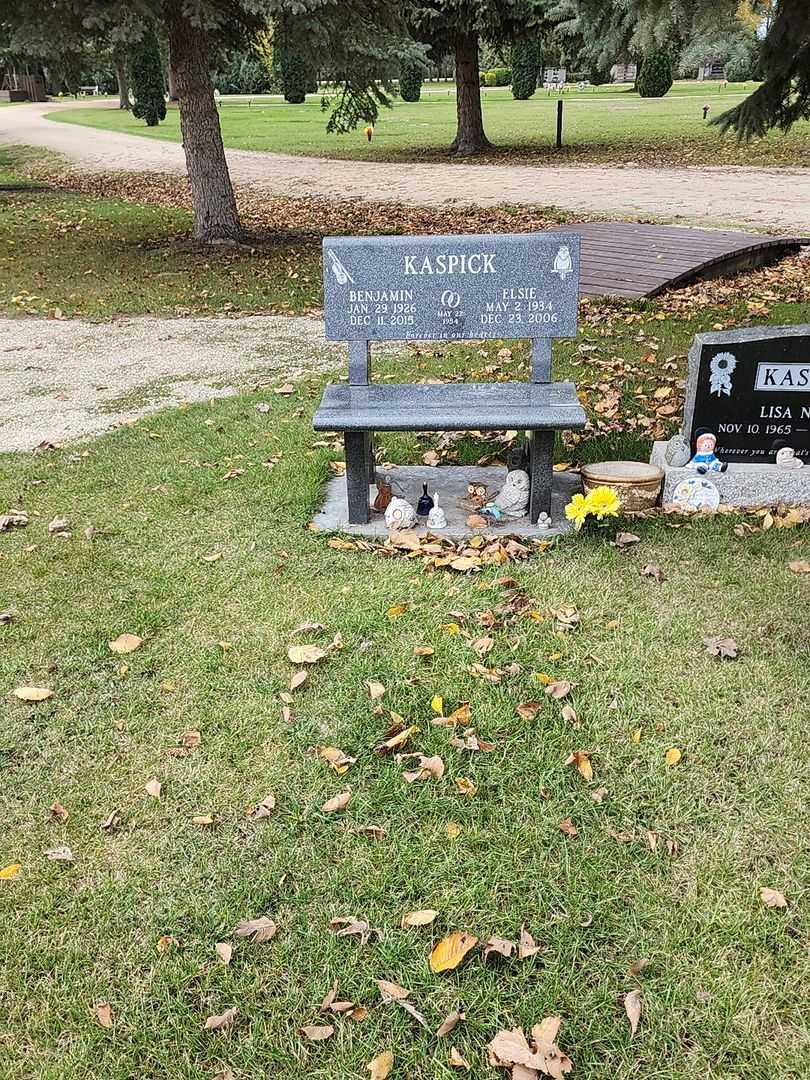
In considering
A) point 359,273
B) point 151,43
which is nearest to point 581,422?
point 359,273

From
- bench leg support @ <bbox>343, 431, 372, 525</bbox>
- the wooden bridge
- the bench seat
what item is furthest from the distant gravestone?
the wooden bridge

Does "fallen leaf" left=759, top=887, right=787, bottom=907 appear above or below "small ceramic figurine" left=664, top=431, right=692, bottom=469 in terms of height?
below

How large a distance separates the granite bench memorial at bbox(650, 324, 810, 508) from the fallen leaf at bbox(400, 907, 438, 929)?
295cm

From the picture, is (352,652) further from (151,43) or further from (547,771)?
(151,43)

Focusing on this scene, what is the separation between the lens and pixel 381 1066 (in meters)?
2.22

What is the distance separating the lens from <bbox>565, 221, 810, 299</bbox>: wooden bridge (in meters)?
9.42

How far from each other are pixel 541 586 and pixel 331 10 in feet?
29.3

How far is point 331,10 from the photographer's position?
1043 cm

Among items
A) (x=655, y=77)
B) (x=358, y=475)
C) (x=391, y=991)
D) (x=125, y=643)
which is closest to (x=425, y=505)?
(x=358, y=475)

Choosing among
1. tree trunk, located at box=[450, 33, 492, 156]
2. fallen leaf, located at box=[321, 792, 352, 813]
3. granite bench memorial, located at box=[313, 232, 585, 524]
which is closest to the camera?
fallen leaf, located at box=[321, 792, 352, 813]

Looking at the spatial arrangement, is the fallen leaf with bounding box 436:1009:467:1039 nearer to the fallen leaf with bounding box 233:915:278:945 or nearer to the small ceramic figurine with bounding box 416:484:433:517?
the fallen leaf with bounding box 233:915:278:945

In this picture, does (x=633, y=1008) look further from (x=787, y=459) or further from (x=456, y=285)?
(x=787, y=459)

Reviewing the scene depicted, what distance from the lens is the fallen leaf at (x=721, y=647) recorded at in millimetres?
3641

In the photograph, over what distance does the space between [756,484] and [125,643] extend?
129 inches
